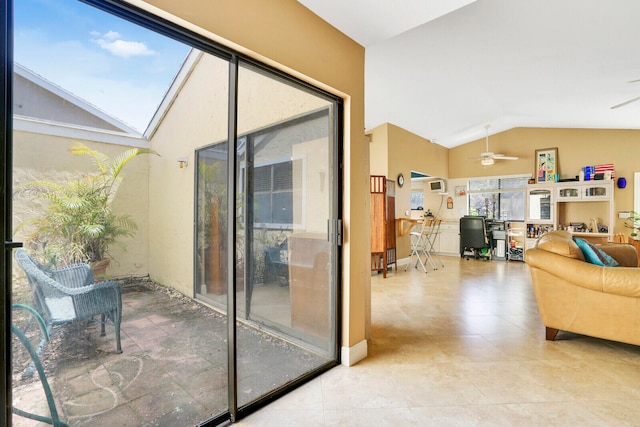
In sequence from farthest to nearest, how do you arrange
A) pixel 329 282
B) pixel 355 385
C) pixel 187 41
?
pixel 329 282, pixel 355 385, pixel 187 41

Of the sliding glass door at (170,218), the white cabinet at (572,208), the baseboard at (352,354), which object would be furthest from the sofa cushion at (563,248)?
the white cabinet at (572,208)

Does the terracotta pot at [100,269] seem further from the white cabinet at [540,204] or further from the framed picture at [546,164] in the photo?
the framed picture at [546,164]

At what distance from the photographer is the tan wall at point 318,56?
148 centimetres

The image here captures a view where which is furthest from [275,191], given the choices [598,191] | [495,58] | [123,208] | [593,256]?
[598,191]

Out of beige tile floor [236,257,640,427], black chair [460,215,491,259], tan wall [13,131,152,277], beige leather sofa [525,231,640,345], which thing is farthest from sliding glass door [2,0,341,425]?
black chair [460,215,491,259]

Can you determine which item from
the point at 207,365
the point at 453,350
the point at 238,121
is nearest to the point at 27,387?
the point at 207,365

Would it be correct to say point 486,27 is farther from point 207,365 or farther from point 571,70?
point 207,365

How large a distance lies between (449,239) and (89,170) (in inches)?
324

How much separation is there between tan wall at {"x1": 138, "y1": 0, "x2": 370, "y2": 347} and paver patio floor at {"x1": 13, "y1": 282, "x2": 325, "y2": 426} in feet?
1.00

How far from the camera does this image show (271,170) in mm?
2062

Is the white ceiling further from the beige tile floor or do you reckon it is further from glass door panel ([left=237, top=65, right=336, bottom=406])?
the beige tile floor

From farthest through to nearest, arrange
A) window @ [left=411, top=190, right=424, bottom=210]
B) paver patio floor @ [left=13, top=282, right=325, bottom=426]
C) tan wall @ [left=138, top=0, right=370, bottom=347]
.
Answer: window @ [left=411, top=190, right=424, bottom=210]
tan wall @ [left=138, top=0, right=370, bottom=347]
paver patio floor @ [left=13, top=282, right=325, bottom=426]

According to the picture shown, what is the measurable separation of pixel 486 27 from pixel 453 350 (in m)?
3.13

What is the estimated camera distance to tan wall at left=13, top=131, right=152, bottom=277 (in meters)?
1.08
